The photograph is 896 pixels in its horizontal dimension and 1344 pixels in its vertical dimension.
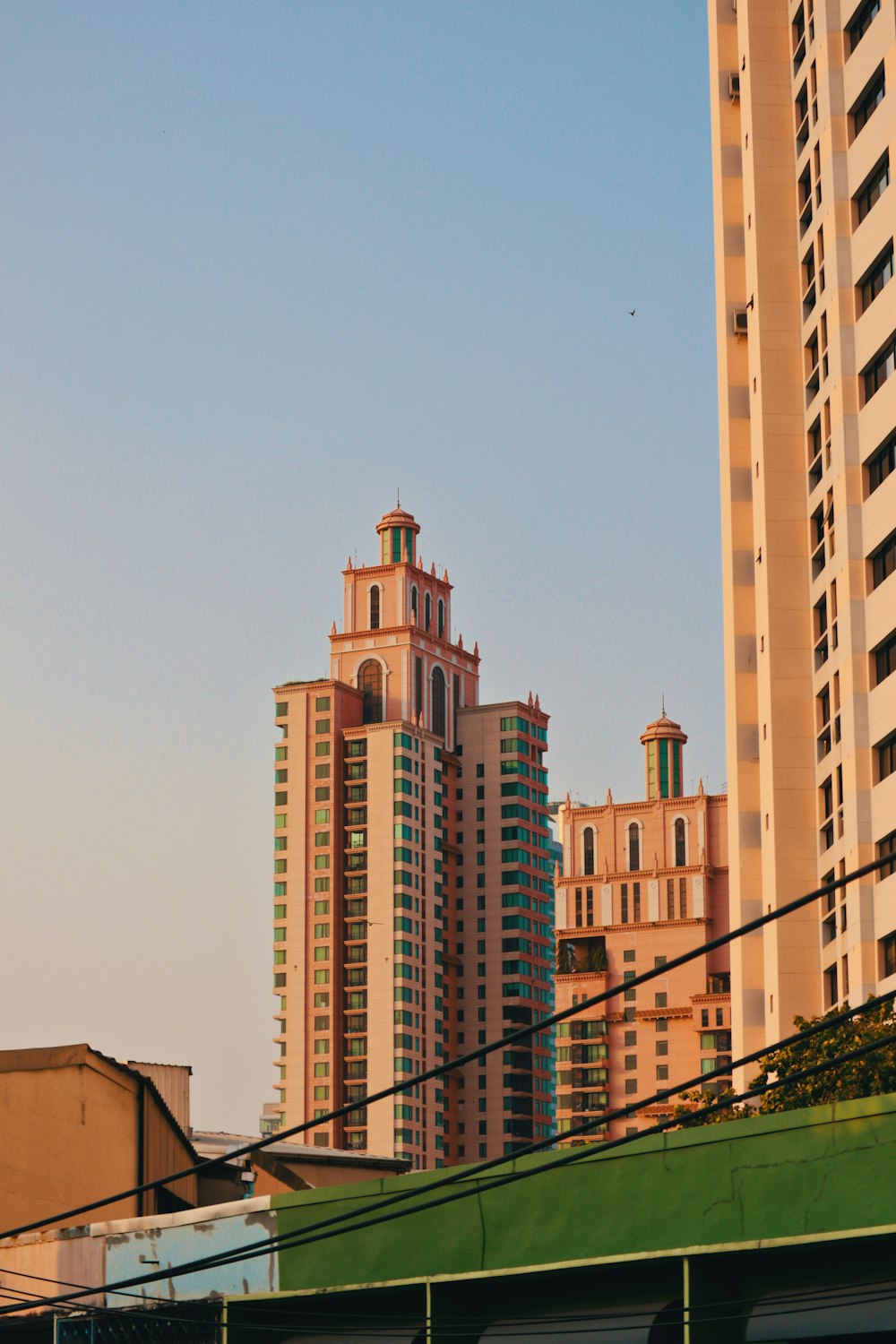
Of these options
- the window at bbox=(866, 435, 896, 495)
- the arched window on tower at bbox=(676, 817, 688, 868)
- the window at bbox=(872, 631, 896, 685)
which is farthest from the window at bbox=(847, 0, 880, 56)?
the arched window on tower at bbox=(676, 817, 688, 868)

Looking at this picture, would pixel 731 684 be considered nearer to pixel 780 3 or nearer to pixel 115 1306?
pixel 780 3

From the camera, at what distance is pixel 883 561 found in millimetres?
57250

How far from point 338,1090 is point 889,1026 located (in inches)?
5145

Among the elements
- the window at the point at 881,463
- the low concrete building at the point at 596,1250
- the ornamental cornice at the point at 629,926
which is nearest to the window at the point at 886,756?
the window at the point at 881,463

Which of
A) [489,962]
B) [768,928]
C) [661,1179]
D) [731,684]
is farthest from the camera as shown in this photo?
[489,962]

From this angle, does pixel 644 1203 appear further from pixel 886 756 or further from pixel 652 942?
pixel 652 942

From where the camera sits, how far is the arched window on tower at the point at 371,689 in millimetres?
175875

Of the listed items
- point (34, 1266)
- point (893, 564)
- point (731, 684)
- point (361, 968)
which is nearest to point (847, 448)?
point (893, 564)

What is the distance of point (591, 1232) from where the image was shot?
15.7 m

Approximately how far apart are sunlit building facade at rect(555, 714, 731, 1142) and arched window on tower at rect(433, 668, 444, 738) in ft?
78.4

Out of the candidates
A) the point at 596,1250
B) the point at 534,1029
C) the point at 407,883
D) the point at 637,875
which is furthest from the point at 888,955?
the point at 637,875

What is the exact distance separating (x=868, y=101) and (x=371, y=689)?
120 metres

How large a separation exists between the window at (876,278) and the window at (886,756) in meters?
13.1

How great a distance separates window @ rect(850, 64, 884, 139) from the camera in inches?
2306
